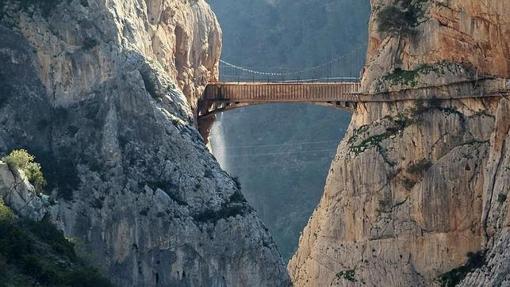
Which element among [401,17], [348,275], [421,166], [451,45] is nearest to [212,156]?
[348,275]

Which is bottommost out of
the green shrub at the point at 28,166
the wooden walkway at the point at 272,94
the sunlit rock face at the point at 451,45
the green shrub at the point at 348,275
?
the green shrub at the point at 348,275

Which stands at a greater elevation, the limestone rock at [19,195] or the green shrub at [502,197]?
the limestone rock at [19,195]

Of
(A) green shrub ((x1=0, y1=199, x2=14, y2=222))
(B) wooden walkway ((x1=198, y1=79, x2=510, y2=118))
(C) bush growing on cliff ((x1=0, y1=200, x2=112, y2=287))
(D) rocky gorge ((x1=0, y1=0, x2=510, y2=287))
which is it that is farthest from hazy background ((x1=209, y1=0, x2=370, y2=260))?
(A) green shrub ((x1=0, y1=199, x2=14, y2=222))

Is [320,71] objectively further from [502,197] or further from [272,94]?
[502,197]

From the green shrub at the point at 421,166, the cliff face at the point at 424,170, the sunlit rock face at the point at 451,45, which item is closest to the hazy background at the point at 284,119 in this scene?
the sunlit rock face at the point at 451,45

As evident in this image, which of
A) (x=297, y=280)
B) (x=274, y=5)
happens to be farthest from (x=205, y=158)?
(x=274, y=5)

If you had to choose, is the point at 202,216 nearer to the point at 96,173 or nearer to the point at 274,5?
the point at 96,173

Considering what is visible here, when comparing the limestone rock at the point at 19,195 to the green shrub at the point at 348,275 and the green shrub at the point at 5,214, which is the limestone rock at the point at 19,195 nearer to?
the green shrub at the point at 5,214

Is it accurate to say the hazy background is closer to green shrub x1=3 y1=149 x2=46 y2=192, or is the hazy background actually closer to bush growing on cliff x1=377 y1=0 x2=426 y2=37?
bush growing on cliff x1=377 y1=0 x2=426 y2=37
